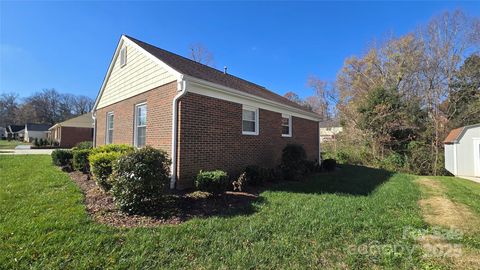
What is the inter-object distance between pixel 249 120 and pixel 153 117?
3.52 meters

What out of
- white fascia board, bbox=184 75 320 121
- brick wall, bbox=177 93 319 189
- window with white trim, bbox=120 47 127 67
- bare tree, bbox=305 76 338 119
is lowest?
brick wall, bbox=177 93 319 189

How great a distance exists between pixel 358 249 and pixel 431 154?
17.0 meters

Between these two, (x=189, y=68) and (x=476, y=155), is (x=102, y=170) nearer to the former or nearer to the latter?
(x=189, y=68)

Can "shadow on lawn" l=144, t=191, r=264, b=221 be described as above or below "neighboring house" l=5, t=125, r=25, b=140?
below

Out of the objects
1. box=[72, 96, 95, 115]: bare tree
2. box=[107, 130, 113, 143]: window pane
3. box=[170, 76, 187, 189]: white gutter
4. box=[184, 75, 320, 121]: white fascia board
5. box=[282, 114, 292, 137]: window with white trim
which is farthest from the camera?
box=[72, 96, 95, 115]: bare tree

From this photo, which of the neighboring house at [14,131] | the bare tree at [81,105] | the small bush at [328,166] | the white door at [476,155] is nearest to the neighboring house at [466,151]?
the white door at [476,155]

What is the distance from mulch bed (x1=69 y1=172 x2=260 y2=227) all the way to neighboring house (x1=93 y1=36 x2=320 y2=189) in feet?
4.05

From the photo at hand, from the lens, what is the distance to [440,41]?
61.5ft

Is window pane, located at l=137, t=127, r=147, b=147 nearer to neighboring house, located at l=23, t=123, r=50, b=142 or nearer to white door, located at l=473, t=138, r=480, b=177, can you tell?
white door, located at l=473, t=138, r=480, b=177

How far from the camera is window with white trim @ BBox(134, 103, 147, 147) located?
888 centimetres

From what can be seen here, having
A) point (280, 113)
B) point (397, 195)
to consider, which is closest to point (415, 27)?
point (280, 113)

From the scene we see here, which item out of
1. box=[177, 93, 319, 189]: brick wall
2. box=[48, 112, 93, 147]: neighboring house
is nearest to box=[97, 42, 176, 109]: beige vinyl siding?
box=[177, 93, 319, 189]: brick wall

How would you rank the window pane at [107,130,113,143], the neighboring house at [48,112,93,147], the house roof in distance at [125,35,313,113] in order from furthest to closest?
the neighboring house at [48,112,93,147] < the window pane at [107,130,113,143] < the house roof in distance at [125,35,313,113]

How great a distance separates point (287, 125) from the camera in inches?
455
